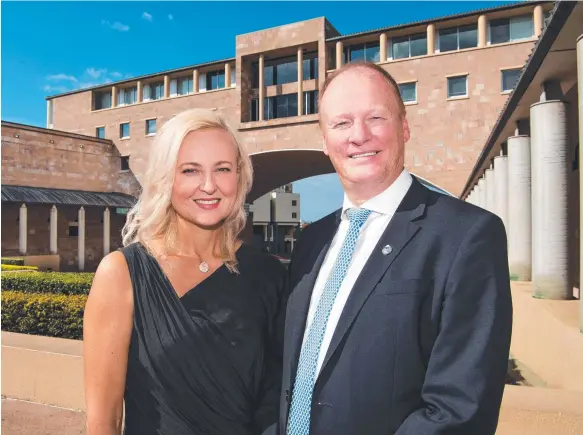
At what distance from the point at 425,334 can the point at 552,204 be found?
7.84m

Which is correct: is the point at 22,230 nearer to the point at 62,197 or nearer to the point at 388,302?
the point at 62,197

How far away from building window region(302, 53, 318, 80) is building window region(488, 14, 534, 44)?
11.4 meters

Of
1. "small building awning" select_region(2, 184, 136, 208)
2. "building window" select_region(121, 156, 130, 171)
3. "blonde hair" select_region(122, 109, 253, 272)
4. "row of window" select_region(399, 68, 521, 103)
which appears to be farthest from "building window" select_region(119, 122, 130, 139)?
"blonde hair" select_region(122, 109, 253, 272)

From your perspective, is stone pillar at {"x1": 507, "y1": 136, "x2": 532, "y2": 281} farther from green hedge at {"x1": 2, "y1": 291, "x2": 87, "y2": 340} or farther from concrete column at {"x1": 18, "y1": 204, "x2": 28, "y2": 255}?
concrete column at {"x1": 18, "y1": 204, "x2": 28, "y2": 255}

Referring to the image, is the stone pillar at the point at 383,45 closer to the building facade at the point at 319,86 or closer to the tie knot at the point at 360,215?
the building facade at the point at 319,86

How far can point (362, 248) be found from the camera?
2184mm

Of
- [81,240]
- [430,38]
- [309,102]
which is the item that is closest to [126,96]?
[81,240]

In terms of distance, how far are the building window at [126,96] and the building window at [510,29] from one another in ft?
90.8

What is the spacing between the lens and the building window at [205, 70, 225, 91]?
35.5m

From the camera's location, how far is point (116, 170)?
3856 cm

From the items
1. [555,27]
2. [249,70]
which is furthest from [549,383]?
[249,70]

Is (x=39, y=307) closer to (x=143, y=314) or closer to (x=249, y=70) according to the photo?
(x=143, y=314)

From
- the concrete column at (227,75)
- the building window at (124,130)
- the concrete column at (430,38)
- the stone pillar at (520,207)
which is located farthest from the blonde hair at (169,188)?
the building window at (124,130)

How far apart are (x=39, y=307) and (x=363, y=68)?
288 inches
